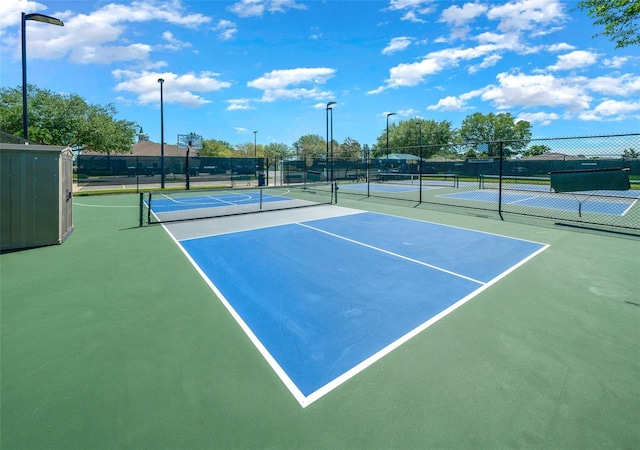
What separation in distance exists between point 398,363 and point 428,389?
1.57ft

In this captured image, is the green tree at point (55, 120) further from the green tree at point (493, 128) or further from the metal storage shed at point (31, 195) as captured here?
the green tree at point (493, 128)

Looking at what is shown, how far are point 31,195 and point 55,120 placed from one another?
86.0 feet

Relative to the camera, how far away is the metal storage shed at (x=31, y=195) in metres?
7.85

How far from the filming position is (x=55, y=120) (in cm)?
2797

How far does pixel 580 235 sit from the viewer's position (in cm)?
999

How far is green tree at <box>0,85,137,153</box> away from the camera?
2634cm

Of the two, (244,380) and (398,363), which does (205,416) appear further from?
(398,363)

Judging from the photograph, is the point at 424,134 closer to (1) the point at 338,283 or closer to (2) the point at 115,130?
(2) the point at 115,130

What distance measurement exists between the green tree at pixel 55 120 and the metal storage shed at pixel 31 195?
2420 centimetres

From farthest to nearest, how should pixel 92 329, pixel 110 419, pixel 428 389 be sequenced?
pixel 92 329 → pixel 428 389 → pixel 110 419

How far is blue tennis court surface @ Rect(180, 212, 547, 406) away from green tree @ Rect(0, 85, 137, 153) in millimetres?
27559

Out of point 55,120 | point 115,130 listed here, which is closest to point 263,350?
point 55,120

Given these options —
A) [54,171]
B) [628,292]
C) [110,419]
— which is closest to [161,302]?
[110,419]

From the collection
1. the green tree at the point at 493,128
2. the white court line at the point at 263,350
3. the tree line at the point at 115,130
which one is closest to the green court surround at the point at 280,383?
the white court line at the point at 263,350
